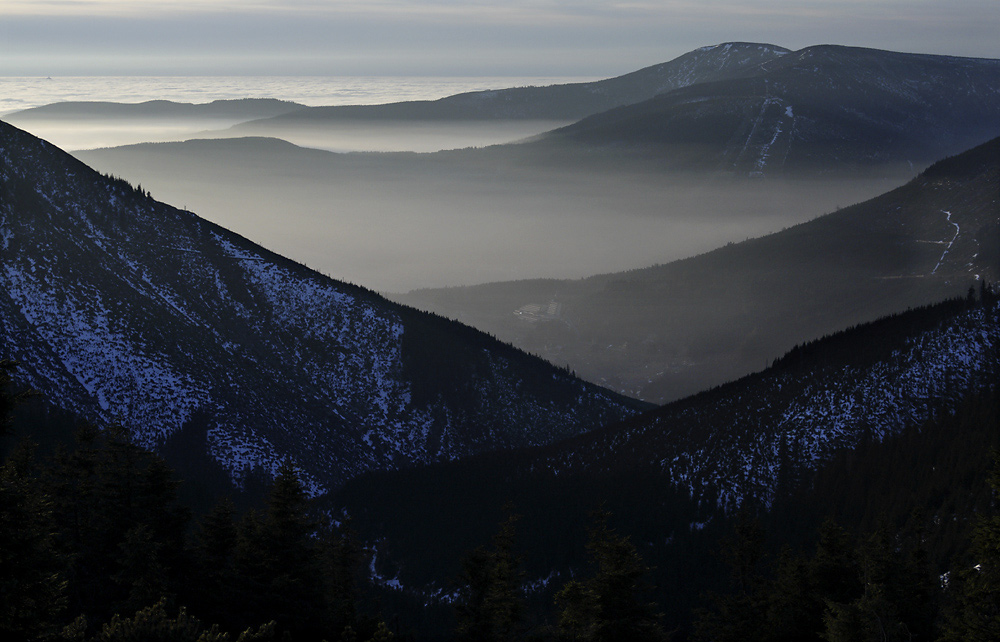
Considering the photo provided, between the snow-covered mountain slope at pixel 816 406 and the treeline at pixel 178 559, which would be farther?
the snow-covered mountain slope at pixel 816 406

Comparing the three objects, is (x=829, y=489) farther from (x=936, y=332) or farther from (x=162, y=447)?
(x=162, y=447)

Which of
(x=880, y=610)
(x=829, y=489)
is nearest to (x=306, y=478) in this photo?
(x=829, y=489)

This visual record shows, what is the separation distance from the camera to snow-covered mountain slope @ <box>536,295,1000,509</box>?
131375 millimetres

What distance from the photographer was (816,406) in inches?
5477

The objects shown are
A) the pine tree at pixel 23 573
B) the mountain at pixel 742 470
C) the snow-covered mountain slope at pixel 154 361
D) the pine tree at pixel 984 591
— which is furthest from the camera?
the snow-covered mountain slope at pixel 154 361

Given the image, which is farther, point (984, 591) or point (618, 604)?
point (618, 604)

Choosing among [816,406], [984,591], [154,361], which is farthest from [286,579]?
[154,361]

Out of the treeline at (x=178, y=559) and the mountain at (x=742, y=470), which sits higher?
the treeline at (x=178, y=559)

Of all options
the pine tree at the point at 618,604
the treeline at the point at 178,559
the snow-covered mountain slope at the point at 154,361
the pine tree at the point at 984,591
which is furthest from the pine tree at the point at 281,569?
the snow-covered mountain slope at the point at 154,361

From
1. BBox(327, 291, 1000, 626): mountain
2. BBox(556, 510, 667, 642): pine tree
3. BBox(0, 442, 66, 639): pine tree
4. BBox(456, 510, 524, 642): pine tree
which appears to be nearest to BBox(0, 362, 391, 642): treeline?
BBox(456, 510, 524, 642): pine tree

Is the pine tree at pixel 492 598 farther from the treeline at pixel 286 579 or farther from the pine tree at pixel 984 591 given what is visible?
the pine tree at pixel 984 591

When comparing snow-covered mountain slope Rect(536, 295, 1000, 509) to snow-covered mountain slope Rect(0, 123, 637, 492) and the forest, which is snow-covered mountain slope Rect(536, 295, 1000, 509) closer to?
snow-covered mountain slope Rect(0, 123, 637, 492)

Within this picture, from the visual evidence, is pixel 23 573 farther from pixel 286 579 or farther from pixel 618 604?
pixel 618 604

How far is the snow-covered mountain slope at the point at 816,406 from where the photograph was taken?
131375 millimetres
